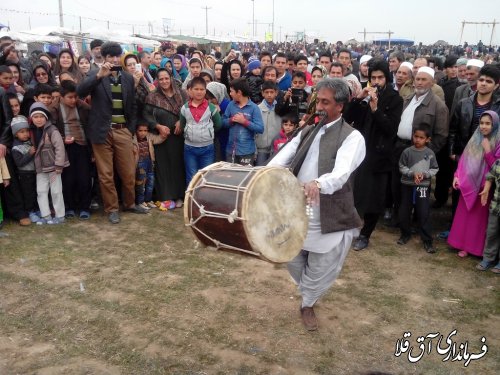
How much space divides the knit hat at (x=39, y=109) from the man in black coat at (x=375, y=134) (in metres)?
3.69

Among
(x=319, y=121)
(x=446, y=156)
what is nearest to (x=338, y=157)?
(x=319, y=121)

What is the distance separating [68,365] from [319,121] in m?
2.59

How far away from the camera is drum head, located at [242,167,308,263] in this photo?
3.09 metres

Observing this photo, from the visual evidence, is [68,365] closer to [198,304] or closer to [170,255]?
[198,304]

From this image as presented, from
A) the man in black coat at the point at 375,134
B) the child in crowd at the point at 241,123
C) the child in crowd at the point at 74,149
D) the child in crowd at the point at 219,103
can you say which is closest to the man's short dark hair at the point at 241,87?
the child in crowd at the point at 241,123

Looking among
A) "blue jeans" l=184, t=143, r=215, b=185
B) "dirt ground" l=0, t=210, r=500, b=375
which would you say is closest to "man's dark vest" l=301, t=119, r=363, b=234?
"dirt ground" l=0, t=210, r=500, b=375

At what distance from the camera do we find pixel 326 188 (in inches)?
131

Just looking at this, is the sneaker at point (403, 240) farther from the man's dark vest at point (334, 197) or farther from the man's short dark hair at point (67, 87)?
the man's short dark hair at point (67, 87)

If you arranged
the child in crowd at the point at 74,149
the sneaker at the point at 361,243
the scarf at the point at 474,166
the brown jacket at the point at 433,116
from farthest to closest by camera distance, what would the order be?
the child in crowd at the point at 74,149
the brown jacket at the point at 433,116
the sneaker at the point at 361,243
the scarf at the point at 474,166

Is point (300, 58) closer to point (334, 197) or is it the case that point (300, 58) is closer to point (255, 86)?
point (255, 86)

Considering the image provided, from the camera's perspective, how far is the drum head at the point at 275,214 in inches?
122

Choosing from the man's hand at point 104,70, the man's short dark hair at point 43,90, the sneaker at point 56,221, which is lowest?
the sneaker at point 56,221

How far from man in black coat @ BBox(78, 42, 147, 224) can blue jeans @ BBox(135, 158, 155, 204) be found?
0.68 ft

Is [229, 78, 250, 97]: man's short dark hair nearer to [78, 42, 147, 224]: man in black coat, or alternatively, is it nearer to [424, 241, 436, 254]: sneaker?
[78, 42, 147, 224]: man in black coat
